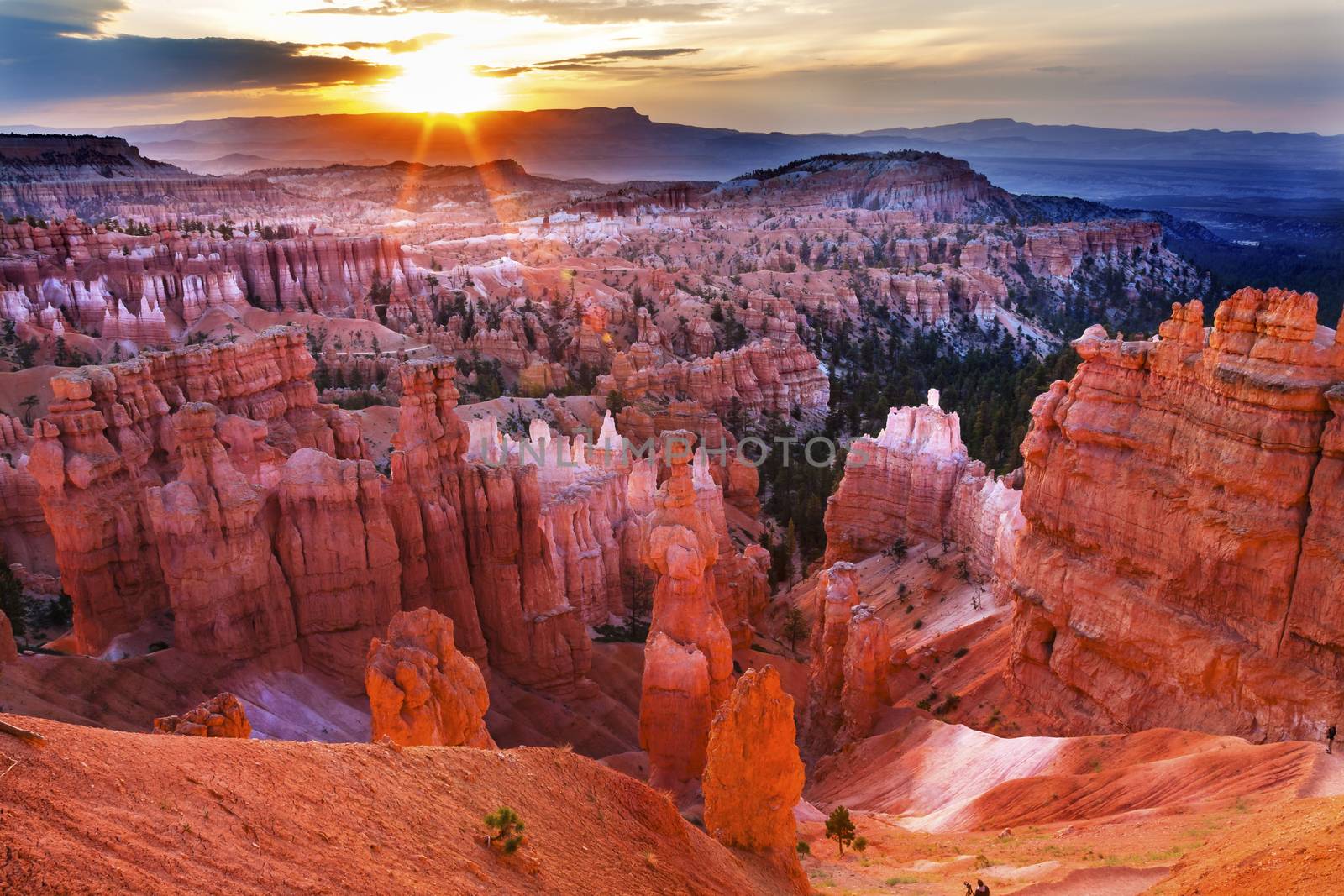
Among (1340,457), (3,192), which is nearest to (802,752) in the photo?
(1340,457)

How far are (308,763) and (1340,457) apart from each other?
1672 cm

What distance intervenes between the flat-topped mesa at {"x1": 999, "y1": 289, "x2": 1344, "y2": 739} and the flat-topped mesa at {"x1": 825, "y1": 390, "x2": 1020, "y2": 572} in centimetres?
960

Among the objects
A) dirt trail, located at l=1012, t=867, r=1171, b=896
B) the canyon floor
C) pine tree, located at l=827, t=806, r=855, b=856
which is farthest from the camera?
pine tree, located at l=827, t=806, r=855, b=856

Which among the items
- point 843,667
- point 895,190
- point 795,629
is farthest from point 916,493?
point 895,190

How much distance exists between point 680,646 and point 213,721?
9.68 meters

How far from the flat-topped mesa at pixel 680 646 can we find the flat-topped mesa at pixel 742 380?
124 ft

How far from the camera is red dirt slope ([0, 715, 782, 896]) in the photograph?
6.47 meters

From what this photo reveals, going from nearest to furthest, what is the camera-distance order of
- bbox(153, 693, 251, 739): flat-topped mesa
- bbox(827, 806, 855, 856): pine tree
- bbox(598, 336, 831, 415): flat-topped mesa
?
bbox(153, 693, 251, 739): flat-topped mesa, bbox(827, 806, 855, 856): pine tree, bbox(598, 336, 831, 415): flat-topped mesa

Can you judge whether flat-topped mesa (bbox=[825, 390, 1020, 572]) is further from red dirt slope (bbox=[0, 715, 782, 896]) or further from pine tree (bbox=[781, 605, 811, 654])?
red dirt slope (bbox=[0, 715, 782, 896])

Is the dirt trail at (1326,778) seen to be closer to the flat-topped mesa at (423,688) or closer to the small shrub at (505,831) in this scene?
the small shrub at (505,831)

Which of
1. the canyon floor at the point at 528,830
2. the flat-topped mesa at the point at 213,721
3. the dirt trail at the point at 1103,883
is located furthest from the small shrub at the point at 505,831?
the dirt trail at the point at 1103,883

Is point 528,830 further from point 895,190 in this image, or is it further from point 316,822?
point 895,190

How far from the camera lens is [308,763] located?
9.21m

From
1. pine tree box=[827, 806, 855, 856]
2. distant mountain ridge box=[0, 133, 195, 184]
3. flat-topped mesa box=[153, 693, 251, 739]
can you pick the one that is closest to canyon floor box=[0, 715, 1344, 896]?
pine tree box=[827, 806, 855, 856]
